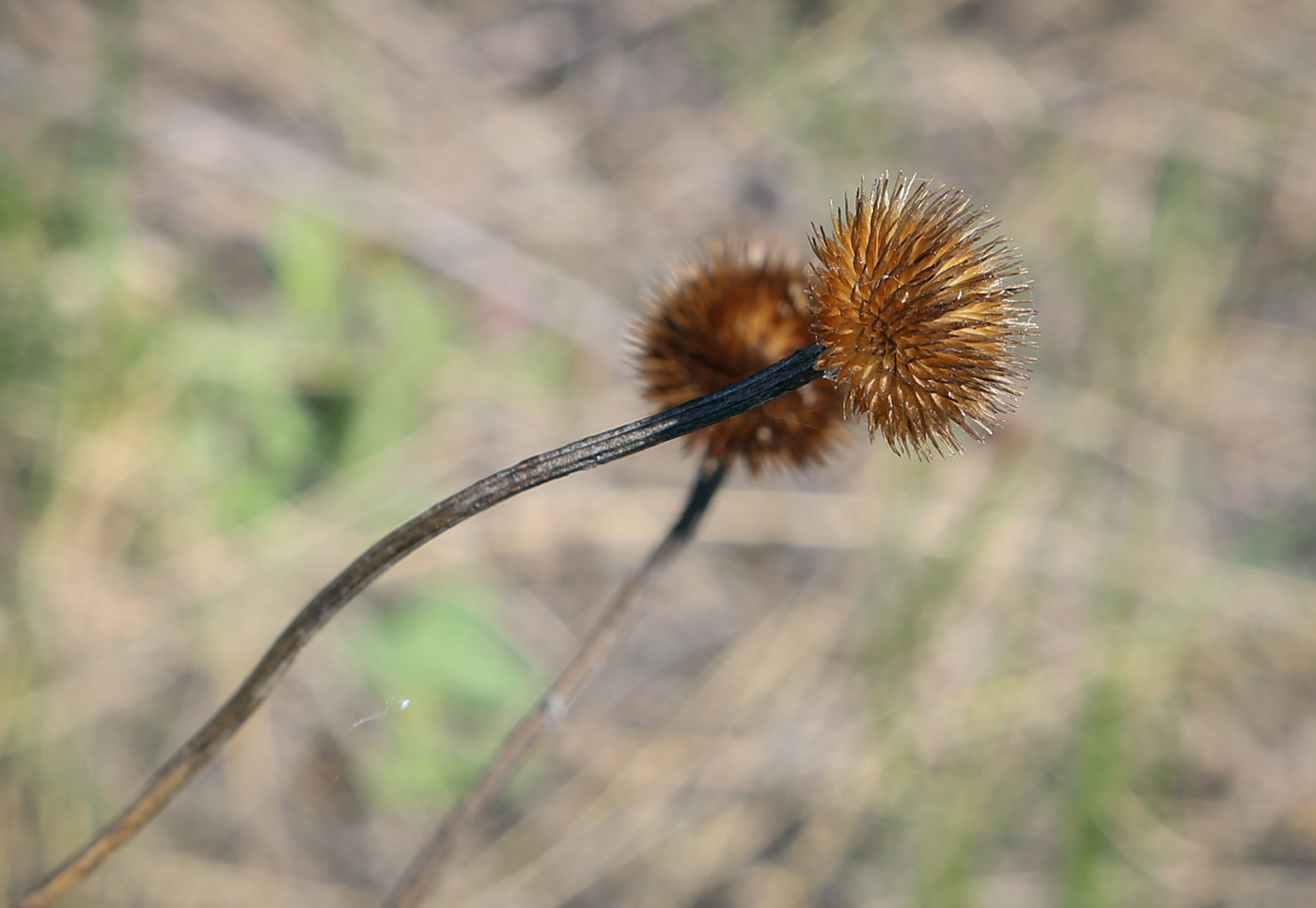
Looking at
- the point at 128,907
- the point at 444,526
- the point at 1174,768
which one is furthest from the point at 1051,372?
the point at 128,907

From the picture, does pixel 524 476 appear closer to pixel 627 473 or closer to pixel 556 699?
pixel 556 699

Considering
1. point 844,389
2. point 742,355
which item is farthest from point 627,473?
point 844,389

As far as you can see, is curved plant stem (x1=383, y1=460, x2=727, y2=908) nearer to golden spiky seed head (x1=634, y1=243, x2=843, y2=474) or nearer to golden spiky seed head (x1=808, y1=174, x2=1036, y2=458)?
golden spiky seed head (x1=634, y1=243, x2=843, y2=474)

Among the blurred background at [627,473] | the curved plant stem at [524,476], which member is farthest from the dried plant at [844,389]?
the blurred background at [627,473]

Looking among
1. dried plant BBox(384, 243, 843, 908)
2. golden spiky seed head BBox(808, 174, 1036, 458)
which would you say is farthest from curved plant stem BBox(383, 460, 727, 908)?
golden spiky seed head BBox(808, 174, 1036, 458)

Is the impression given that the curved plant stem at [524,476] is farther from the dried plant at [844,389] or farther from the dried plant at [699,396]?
the dried plant at [699,396]
